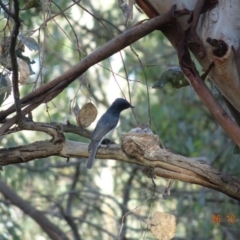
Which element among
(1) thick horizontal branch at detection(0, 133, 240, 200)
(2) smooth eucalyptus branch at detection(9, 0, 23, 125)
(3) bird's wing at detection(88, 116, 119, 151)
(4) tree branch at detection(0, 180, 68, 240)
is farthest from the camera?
(4) tree branch at detection(0, 180, 68, 240)

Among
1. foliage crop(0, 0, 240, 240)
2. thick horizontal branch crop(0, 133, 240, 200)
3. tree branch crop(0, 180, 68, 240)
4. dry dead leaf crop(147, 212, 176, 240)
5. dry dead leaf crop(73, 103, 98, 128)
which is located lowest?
dry dead leaf crop(147, 212, 176, 240)

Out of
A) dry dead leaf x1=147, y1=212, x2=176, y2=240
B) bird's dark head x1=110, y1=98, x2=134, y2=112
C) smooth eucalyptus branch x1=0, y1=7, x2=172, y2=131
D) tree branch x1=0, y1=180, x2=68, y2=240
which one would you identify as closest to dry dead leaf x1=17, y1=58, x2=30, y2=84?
smooth eucalyptus branch x1=0, y1=7, x2=172, y2=131

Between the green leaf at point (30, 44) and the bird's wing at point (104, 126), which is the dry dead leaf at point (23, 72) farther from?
the bird's wing at point (104, 126)

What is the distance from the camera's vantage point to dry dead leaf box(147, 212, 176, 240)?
195cm

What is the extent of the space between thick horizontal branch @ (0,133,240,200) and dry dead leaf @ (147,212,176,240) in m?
0.15

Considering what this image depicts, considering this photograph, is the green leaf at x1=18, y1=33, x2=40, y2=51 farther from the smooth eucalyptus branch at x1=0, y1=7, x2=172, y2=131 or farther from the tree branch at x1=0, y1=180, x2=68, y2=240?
the tree branch at x1=0, y1=180, x2=68, y2=240

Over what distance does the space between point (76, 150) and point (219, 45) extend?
491mm

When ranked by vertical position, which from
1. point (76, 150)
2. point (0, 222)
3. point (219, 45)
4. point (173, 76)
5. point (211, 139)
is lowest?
point (76, 150)

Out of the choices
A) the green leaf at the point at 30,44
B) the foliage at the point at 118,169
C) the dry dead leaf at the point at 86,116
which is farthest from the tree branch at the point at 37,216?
the dry dead leaf at the point at 86,116

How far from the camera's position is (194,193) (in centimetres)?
528

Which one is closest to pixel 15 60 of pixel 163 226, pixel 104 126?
pixel 163 226

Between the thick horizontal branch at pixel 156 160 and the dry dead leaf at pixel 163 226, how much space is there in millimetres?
153

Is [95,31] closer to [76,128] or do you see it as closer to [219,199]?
[219,199]

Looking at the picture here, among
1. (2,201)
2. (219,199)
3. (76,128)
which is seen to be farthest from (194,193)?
(76,128)
